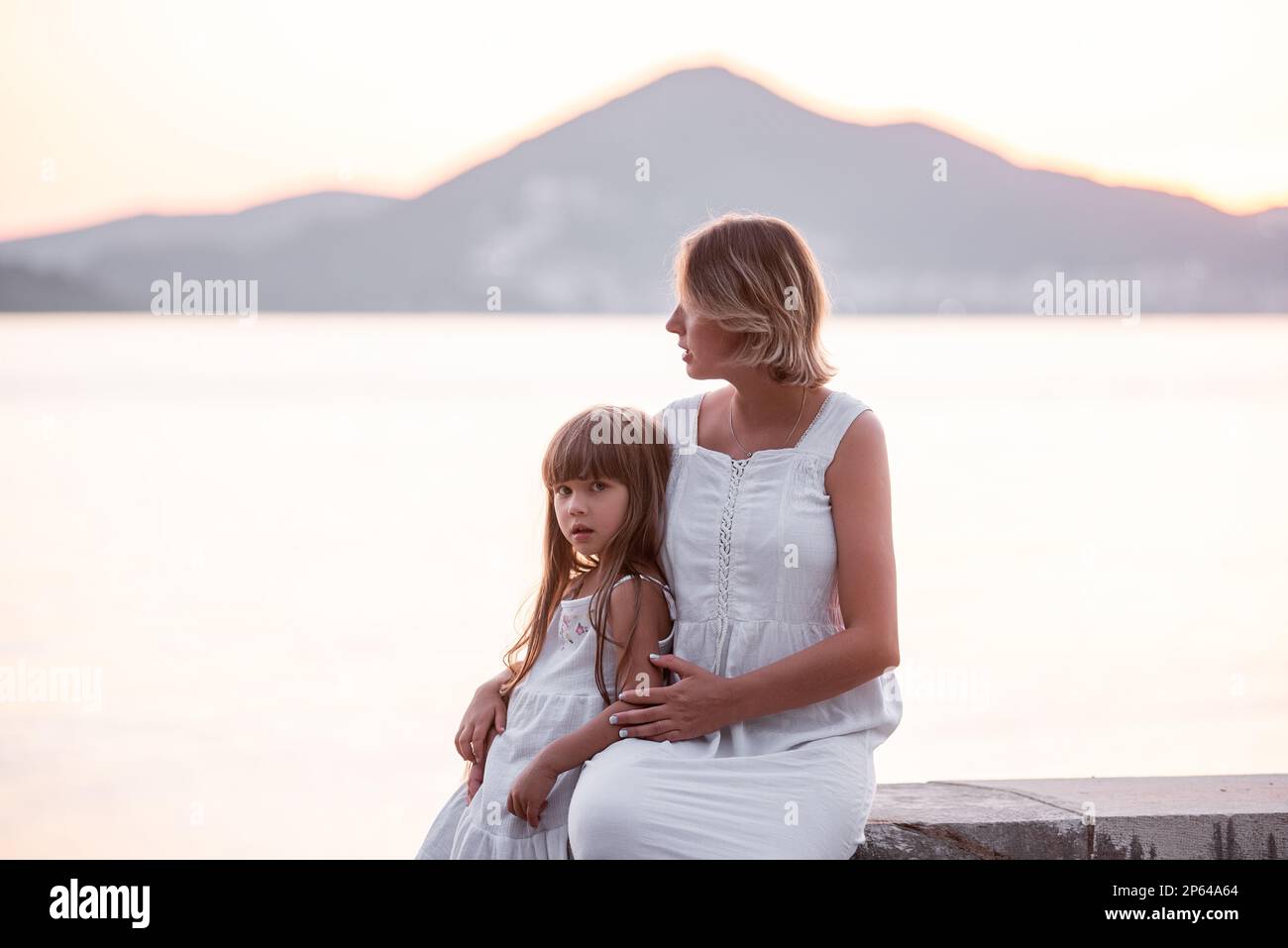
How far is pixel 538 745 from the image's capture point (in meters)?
2.57

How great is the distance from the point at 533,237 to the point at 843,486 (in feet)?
367

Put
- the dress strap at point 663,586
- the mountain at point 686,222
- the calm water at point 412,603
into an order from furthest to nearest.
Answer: the mountain at point 686,222
the calm water at point 412,603
the dress strap at point 663,586

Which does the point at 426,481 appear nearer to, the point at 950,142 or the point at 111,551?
the point at 111,551

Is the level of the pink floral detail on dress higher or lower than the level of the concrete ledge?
higher

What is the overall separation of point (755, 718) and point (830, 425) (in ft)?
1.87

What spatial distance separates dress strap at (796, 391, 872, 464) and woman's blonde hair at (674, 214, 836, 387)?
0.21 feet

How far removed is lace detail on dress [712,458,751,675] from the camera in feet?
8.63

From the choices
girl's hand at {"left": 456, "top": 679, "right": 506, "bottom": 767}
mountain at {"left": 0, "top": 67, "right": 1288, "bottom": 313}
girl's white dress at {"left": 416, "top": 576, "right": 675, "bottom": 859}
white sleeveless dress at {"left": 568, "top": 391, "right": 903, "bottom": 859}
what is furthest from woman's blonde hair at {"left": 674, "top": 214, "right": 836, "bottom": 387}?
mountain at {"left": 0, "top": 67, "right": 1288, "bottom": 313}

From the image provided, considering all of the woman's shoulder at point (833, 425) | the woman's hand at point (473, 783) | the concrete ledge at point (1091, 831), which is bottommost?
the concrete ledge at point (1091, 831)

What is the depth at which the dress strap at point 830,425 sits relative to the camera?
2.68 m

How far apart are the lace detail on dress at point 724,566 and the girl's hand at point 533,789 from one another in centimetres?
38

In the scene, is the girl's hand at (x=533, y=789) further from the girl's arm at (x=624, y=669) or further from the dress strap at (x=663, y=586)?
the dress strap at (x=663, y=586)

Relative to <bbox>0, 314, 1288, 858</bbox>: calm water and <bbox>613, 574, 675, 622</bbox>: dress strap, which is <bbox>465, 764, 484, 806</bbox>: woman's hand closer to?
<bbox>613, 574, 675, 622</bbox>: dress strap

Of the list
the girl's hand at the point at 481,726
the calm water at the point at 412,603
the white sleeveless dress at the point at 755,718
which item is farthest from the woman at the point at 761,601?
the calm water at the point at 412,603
